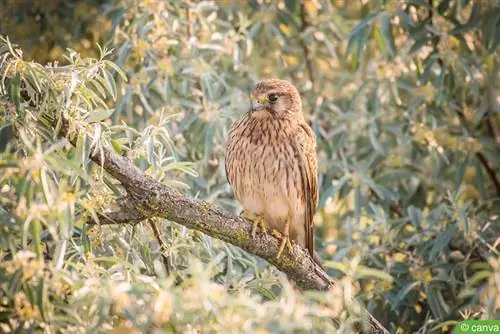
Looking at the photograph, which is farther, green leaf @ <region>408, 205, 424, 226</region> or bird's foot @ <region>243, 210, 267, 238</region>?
green leaf @ <region>408, 205, 424, 226</region>

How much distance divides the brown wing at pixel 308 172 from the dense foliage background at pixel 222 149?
0.39m

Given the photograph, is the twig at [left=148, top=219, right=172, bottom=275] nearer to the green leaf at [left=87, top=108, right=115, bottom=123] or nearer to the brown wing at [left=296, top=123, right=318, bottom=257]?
the green leaf at [left=87, top=108, right=115, bottom=123]

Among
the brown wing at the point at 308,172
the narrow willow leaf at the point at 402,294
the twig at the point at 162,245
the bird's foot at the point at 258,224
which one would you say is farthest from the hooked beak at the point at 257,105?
the narrow willow leaf at the point at 402,294

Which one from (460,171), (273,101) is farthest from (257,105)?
(460,171)

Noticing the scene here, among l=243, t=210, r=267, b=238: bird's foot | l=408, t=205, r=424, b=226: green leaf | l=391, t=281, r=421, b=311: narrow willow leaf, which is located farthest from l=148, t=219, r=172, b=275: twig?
l=408, t=205, r=424, b=226: green leaf

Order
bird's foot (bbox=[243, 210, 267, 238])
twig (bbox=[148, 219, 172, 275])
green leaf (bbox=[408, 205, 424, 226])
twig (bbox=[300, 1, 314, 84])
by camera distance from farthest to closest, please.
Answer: twig (bbox=[300, 1, 314, 84])
green leaf (bbox=[408, 205, 424, 226])
bird's foot (bbox=[243, 210, 267, 238])
twig (bbox=[148, 219, 172, 275])

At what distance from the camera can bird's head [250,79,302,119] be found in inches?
207

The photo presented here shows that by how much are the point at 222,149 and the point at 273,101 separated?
0.98m

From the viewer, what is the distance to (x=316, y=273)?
455 centimetres

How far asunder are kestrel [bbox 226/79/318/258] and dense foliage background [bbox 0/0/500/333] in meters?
0.32

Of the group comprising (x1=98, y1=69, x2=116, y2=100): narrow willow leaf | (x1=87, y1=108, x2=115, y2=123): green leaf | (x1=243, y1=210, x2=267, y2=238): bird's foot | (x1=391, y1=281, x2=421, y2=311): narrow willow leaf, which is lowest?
(x1=391, y1=281, x2=421, y2=311): narrow willow leaf

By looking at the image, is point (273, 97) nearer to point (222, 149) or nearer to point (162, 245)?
point (222, 149)

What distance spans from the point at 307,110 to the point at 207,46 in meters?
1.08

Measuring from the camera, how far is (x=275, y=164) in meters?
5.09
